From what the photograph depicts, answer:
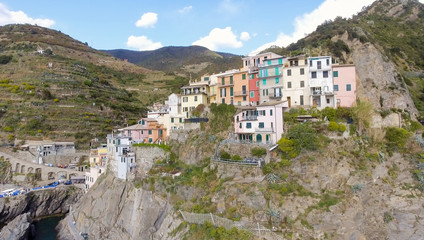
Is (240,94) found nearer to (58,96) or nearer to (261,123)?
(261,123)

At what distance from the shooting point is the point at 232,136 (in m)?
40.6

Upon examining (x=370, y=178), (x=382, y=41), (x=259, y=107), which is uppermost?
(x=382, y=41)

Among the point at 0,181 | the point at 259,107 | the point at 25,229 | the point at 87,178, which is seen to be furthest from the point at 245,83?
the point at 0,181

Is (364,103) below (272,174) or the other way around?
the other way around

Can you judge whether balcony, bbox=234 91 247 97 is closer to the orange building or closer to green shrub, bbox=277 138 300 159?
the orange building

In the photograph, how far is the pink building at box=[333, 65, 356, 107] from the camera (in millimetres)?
40406

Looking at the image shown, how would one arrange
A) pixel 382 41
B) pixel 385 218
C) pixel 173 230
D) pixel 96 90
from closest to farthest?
1. pixel 385 218
2. pixel 173 230
3. pixel 382 41
4. pixel 96 90

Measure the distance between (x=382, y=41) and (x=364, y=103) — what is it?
138 ft

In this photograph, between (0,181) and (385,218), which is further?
(0,181)

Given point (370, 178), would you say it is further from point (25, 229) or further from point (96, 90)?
point (96, 90)

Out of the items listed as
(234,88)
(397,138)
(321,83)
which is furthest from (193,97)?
(397,138)

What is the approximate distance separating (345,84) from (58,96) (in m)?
75.8

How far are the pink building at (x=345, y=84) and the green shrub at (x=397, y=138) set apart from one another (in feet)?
20.6

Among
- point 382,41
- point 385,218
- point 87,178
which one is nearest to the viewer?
point 385,218
